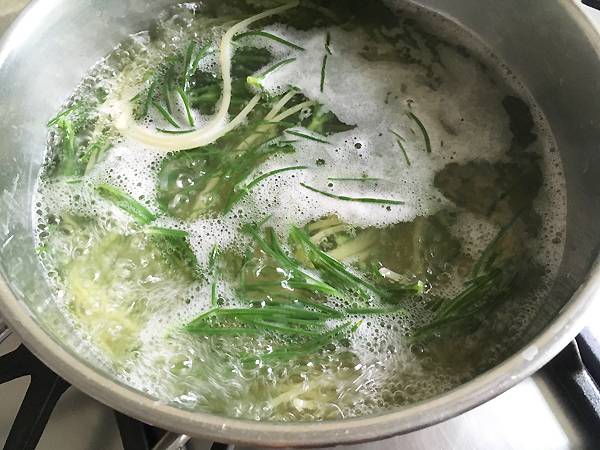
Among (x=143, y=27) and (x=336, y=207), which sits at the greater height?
(x=143, y=27)

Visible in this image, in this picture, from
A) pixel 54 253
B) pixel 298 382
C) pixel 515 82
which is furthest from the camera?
pixel 515 82

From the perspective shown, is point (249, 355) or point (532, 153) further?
point (532, 153)

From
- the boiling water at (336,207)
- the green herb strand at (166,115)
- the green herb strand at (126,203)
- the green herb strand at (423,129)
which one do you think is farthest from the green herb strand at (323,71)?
the green herb strand at (126,203)

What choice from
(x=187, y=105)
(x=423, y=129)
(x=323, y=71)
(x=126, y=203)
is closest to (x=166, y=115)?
(x=187, y=105)

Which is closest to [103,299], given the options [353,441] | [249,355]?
[249,355]

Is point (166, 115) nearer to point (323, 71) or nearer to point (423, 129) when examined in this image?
point (323, 71)

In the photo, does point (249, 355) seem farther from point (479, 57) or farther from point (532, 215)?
point (479, 57)

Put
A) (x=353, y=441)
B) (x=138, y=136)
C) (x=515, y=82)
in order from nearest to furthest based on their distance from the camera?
(x=353, y=441) < (x=138, y=136) < (x=515, y=82)

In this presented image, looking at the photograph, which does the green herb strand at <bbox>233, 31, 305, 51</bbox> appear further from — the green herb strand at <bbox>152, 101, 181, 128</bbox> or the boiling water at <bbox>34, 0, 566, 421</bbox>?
the green herb strand at <bbox>152, 101, 181, 128</bbox>
